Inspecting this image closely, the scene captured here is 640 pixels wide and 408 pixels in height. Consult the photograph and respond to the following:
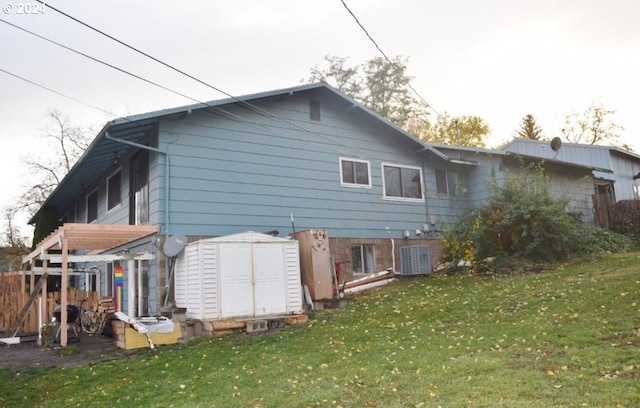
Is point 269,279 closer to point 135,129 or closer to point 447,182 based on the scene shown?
point 135,129

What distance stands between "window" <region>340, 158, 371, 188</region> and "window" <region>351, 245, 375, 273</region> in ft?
5.87

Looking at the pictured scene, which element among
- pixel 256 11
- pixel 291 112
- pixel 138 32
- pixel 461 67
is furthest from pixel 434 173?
pixel 138 32

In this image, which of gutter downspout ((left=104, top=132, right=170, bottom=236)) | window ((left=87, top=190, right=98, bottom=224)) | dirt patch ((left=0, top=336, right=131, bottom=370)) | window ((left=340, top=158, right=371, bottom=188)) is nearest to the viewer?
dirt patch ((left=0, top=336, right=131, bottom=370))

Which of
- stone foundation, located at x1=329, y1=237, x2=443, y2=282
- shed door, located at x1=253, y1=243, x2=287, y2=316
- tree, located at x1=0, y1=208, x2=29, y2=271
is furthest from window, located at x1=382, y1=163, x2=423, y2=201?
tree, located at x1=0, y1=208, x2=29, y2=271

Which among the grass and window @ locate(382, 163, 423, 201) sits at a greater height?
window @ locate(382, 163, 423, 201)

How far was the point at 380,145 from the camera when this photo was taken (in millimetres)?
15125

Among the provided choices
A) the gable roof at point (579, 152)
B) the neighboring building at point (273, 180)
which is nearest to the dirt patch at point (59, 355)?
the neighboring building at point (273, 180)

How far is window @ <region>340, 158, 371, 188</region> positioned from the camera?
14.2 m

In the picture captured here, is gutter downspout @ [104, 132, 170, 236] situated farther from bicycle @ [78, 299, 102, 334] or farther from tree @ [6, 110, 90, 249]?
tree @ [6, 110, 90, 249]

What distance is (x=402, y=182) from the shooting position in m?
15.4

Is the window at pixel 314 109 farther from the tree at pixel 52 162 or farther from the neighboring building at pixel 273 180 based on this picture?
the tree at pixel 52 162

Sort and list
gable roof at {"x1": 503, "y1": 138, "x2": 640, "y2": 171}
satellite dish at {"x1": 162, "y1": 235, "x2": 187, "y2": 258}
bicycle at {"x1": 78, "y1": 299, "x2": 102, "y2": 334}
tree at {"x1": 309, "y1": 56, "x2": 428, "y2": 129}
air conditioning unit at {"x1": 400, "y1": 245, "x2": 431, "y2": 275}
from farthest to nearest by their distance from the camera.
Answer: tree at {"x1": 309, "y1": 56, "x2": 428, "y2": 129} → gable roof at {"x1": 503, "y1": 138, "x2": 640, "y2": 171} → air conditioning unit at {"x1": 400, "y1": 245, "x2": 431, "y2": 275} → bicycle at {"x1": 78, "y1": 299, "x2": 102, "y2": 334} → satellite dish at {"x1": 162, "y1": 235, "x2": 187, "y2": 258}

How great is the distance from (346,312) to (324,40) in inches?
231

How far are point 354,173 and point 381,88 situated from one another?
825 inches
